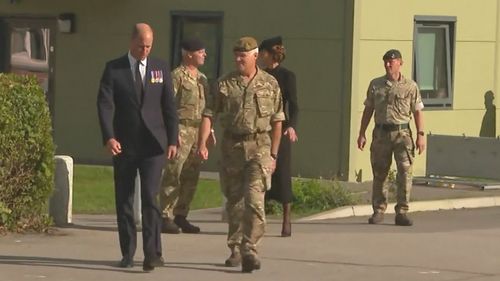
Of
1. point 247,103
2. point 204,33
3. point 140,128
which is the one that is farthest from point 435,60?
point 140,128

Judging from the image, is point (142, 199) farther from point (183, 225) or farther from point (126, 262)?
point (183, 225)

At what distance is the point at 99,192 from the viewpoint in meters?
18.9

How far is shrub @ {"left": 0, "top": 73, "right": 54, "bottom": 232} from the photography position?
43.1 feet

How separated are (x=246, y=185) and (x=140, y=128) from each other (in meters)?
0.92

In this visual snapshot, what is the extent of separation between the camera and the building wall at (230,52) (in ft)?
68.8

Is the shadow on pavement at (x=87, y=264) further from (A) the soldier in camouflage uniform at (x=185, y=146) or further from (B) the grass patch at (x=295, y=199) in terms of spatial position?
(B) the grass patch at (x=295, y=199)

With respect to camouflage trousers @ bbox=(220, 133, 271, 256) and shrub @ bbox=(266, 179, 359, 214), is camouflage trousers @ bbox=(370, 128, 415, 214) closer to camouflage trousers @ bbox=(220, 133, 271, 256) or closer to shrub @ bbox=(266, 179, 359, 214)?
shrub @ bbox=(266, 179, 359, 214)

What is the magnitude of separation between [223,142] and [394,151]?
421 cm

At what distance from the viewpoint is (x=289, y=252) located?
12.9 meters

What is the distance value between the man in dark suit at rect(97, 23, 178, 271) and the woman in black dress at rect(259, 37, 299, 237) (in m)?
2.34

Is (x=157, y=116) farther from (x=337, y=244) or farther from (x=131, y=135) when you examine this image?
(x=337, y=244)

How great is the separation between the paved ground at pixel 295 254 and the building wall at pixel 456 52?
5.45m

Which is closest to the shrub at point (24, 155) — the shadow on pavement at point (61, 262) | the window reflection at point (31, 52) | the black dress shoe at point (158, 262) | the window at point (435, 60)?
the shadow on pavement at point (61, 262)

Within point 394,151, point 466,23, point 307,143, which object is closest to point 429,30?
point 466,23
